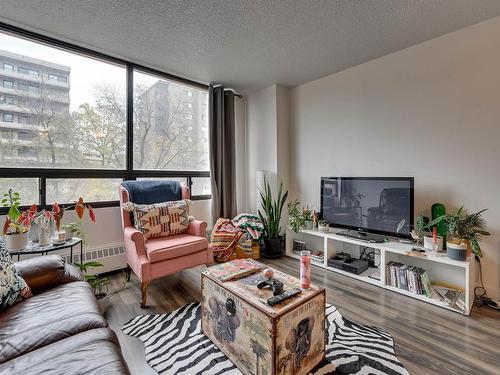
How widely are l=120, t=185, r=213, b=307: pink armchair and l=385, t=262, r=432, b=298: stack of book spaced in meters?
1.79

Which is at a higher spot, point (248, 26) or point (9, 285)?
point (248, 26)

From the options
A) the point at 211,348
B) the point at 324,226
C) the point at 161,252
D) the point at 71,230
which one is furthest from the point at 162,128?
the point at 211,348

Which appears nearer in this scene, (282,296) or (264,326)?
(264,326)

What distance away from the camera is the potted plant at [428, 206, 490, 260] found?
1.92 meters

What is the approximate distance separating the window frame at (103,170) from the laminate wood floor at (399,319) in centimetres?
116

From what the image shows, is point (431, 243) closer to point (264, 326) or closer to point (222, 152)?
point (264, 326)

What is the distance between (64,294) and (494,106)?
11.5ft

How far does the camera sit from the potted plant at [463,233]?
192 cm

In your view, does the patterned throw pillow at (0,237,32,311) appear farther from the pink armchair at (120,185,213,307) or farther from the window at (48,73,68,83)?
the window at (48,73,68,83)

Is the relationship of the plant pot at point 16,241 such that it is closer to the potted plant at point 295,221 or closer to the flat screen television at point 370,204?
the potted plant at point 295,221

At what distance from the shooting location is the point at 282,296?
128cm

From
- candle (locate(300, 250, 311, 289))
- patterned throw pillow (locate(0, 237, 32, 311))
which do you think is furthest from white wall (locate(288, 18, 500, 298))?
patterned throw pillow (locate(0, 237, 32, 311))

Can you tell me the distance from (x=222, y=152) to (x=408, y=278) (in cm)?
272

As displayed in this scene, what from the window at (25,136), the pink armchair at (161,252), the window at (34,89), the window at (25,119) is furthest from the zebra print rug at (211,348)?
the window at (34,89)
